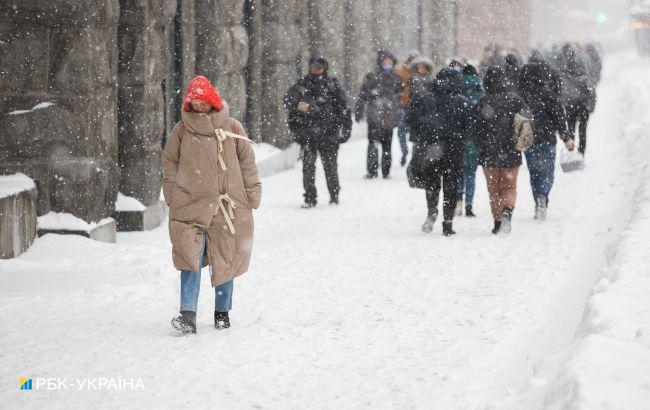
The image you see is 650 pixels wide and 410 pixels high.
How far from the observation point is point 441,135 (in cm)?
1066

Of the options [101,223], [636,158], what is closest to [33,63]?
[101,223]

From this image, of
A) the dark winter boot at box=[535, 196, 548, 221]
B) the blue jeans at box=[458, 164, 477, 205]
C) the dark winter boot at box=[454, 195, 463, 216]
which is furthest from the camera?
the dark winter boot at box=[454, 195, 463, 216]

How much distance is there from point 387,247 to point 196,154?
3.78m

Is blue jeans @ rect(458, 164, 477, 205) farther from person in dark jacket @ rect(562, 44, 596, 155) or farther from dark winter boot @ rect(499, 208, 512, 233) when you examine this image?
person in dark jacket @ rect(562, 44, 596, 155)

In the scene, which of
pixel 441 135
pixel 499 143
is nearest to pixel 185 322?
pixel 441 135

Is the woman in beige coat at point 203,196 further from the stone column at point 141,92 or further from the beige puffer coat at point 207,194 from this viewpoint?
the stone column at point 141,92

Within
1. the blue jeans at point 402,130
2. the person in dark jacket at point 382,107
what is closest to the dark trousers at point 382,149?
the person in dark jacket at point 382,107

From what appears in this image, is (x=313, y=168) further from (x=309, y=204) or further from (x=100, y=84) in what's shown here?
(x=100, y=84)

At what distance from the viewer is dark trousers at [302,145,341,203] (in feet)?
41.5

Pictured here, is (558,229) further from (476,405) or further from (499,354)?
(476,405)

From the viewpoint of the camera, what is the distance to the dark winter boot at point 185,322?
6.57 metres

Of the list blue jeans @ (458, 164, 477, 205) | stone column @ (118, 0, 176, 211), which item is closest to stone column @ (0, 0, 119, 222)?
stone column @ (118, 0, 176, 211)

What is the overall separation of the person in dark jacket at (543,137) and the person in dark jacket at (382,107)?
390 centimetres

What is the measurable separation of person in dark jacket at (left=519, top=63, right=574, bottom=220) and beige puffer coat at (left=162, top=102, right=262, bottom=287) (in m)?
5.50
